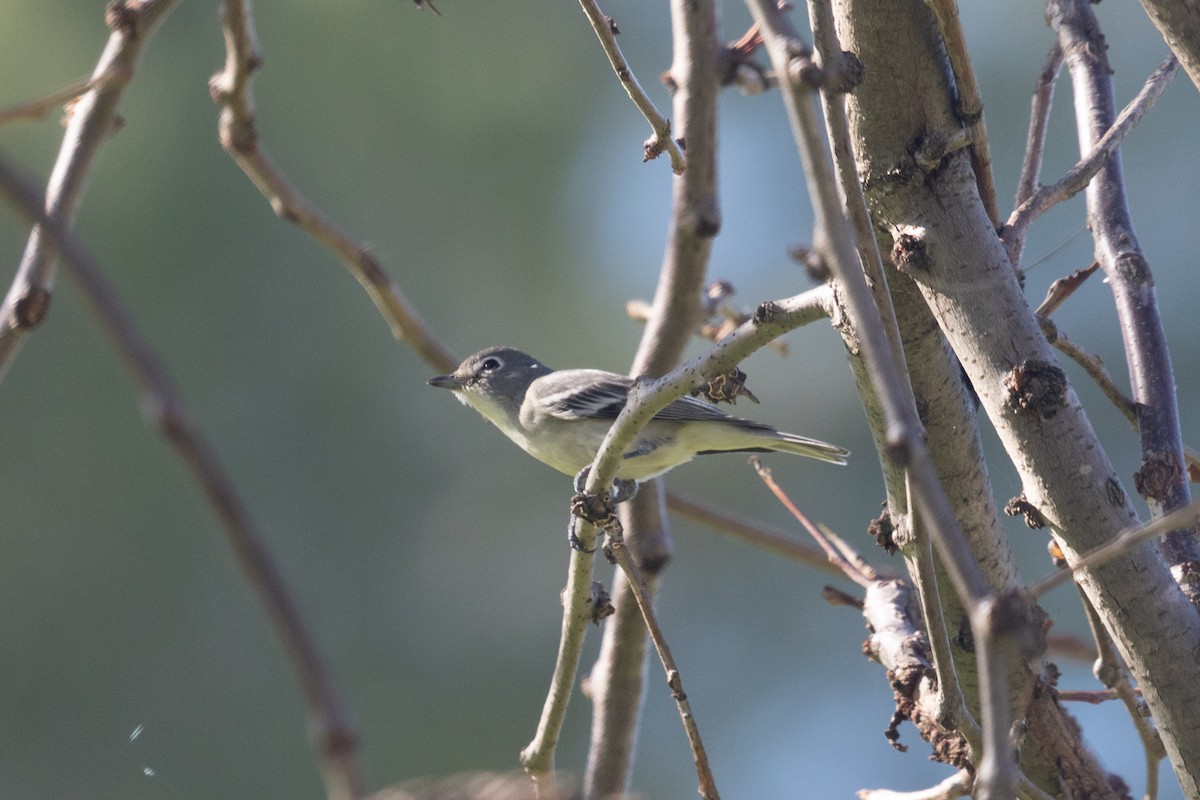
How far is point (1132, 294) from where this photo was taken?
2465 mm

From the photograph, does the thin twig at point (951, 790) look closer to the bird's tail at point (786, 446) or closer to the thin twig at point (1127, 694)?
the thin twig at point (1127, 694)

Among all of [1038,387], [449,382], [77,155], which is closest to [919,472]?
[1038,387]

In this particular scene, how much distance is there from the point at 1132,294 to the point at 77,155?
202 cm

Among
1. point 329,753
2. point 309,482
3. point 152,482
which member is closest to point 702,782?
point 329,753

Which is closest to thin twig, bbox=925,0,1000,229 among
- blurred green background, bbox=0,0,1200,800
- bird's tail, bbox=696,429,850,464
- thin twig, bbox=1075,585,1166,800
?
thin twig, bbox=1075,585,1166,800

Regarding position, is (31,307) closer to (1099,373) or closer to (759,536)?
(1099,373)

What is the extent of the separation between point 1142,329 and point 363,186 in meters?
9.71

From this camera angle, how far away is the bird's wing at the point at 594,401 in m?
4.68

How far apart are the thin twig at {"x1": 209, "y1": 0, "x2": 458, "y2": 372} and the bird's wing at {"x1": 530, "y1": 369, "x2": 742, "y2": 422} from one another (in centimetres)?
178

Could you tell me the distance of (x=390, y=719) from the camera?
360 inches

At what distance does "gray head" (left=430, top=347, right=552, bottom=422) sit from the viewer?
17.2 ft

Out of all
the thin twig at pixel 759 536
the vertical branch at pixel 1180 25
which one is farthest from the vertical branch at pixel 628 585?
the vertical branch at pixel 1180 25

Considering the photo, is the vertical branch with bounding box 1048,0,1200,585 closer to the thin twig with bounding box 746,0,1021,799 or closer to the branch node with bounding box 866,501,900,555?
the branch node with bounding box 866,501,900,555

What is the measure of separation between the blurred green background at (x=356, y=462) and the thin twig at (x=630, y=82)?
7.36m
